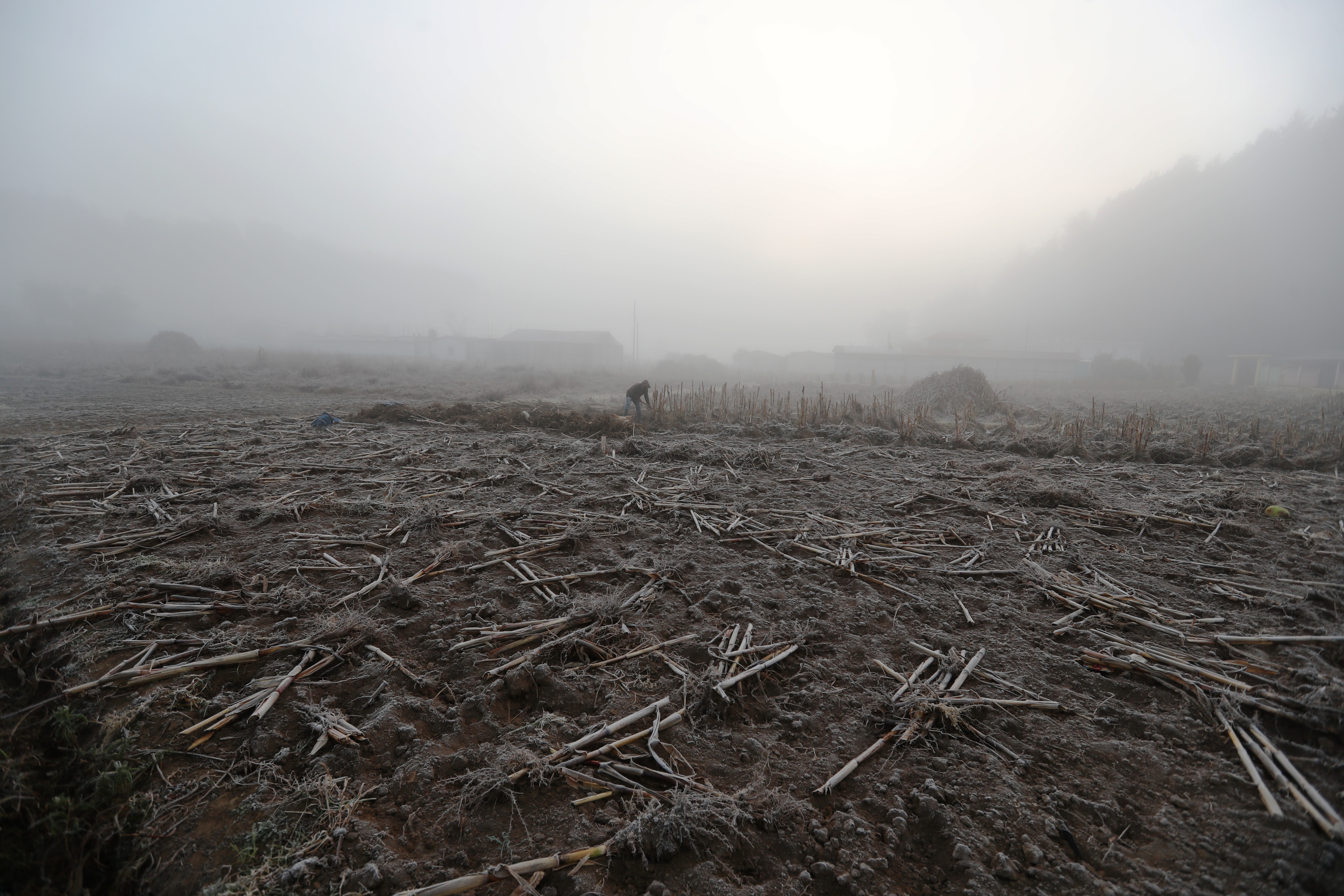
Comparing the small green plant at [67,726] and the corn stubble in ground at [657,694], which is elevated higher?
the small green plant at [67,726]

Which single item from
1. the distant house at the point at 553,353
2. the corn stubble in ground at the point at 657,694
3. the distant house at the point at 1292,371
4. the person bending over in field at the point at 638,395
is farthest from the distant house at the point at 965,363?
the corn stubble in ground at the point at 657,694

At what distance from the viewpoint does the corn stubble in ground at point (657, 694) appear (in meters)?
2.01

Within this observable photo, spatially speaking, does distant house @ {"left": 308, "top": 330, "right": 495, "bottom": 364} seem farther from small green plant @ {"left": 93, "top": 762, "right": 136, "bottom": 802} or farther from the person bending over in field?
small green plant @ {"left": 93, "top": 762, "right": 136, "bottom": 802}

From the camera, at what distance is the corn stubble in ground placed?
2.01 meters

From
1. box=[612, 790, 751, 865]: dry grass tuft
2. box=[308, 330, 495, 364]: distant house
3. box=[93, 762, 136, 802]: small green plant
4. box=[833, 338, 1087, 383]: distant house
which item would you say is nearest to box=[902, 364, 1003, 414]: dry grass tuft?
box=[612, 790, 751, 865]: dry grass tuft

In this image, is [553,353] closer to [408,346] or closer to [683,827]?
[408,346]

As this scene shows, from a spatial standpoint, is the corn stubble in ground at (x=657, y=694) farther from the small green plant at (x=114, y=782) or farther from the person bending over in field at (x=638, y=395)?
the person bending over in field at (x=638, y=395)

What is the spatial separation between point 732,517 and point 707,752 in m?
3.46

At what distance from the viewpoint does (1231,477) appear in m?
8.28

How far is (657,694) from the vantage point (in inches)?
117

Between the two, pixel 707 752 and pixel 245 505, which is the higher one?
pixel 245 505

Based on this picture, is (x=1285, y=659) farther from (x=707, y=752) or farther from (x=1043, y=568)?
(x=707, y=752)

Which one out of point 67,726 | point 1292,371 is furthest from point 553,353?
point 1292,371

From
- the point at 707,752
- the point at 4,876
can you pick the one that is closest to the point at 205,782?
the point at 4,876
